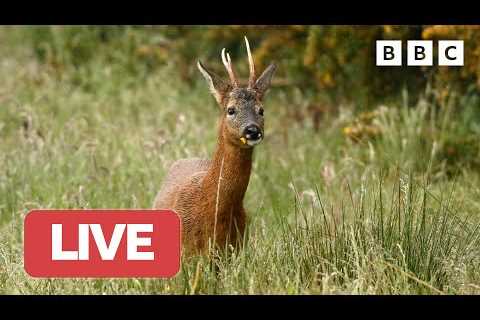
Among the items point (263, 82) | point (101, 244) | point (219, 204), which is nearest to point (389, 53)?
point (263, 82)

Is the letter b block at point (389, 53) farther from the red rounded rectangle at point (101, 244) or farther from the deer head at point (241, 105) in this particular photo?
the red rounded rectangle at point (101, 244)

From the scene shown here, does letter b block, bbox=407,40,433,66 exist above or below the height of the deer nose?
above

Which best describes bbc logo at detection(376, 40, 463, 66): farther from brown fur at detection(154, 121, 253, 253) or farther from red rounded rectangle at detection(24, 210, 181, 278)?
red rounded rectangle at detection(24, 210, 181, 278)

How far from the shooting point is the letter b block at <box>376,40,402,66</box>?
6.10 m

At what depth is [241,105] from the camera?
6086mm

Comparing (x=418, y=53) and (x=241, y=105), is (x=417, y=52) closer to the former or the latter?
(x=418, y=53)

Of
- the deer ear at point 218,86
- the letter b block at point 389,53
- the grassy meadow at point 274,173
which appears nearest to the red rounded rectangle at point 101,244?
the grassy meadow at point 274,173

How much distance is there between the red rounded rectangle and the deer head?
0.61 meters

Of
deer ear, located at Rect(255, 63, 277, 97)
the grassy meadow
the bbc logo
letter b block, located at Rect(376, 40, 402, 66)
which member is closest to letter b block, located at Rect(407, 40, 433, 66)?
the bbc logo

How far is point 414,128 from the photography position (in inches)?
343

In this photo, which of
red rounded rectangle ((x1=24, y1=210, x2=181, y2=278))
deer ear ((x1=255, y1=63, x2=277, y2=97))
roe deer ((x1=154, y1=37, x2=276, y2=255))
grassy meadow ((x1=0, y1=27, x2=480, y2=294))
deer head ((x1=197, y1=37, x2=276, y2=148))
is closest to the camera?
red rounded rectangle ((x1=24, y1=210, x2=181, y2=278))

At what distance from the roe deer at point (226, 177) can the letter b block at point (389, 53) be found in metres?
0.63

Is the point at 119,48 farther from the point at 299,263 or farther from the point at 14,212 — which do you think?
the point at 299,263

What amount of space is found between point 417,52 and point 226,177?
4.29ft
